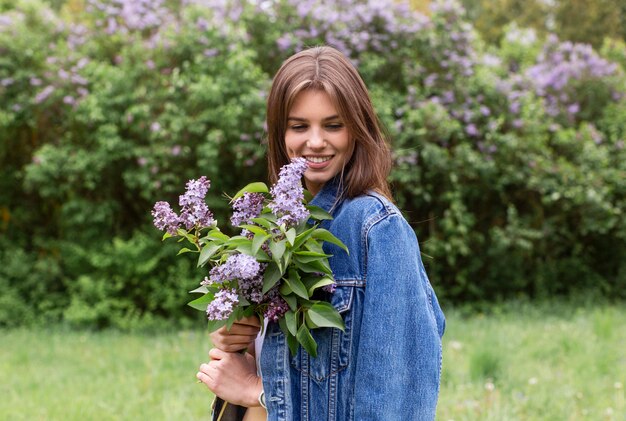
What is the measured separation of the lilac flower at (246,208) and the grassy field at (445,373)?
7.92ft

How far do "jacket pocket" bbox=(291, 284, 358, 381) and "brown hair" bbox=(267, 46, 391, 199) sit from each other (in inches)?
10.6

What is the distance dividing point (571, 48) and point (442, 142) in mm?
2164

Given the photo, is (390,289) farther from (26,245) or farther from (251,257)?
(26,245)

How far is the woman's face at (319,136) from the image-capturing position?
1786mm

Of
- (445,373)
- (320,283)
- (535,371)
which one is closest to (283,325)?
(320,283)

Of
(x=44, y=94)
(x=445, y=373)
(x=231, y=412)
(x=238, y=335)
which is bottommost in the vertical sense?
(x=445, y=373)

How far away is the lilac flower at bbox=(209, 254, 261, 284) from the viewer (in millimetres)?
1508

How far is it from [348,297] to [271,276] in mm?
187

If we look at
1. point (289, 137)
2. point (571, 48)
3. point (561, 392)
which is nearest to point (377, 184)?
point (289, 137)

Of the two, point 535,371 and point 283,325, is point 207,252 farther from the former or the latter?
point 535,371

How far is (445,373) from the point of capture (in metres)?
4.43

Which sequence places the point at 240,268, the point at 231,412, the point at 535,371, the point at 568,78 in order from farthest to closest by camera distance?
the point at 568,78
the point at 535,371
the point at 231,412
the point at 240,268

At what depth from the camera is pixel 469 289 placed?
7590 millimetres

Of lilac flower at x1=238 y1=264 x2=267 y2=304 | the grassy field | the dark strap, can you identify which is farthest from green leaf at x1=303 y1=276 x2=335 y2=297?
the grassy field
